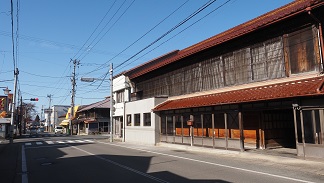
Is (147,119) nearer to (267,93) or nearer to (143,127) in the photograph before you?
(143,127)

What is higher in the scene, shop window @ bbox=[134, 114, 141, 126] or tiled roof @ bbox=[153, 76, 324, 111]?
tiled roof @ bbox=[153, 76, 324, 111]

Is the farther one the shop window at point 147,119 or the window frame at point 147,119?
the shop window at point 147,119

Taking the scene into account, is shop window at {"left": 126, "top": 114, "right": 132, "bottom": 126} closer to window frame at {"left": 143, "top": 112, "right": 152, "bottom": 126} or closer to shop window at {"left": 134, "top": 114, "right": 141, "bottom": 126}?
shop window at {"left": 134, "top": 114, "right": 141, "bottom": 126}

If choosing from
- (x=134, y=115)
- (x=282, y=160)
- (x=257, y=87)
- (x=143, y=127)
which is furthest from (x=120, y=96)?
(x=282, y=160)

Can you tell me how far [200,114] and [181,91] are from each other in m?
4.60

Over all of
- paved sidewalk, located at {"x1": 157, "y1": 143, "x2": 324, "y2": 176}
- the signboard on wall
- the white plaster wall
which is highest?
the signboard on wall

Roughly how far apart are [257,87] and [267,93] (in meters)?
2.25

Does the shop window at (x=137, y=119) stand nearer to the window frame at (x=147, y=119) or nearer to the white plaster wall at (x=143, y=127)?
the white plaster wall at (x=143, y=127)

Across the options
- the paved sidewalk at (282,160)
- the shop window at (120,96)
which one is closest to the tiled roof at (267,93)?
the paved sidewalk at (282,160)

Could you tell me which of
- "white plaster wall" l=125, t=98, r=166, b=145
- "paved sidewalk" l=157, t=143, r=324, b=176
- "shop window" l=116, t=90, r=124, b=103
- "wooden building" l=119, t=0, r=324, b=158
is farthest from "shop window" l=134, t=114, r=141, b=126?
"paved sidewalk" l=157, t=143, r=324, b=176

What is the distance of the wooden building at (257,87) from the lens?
43.8ft

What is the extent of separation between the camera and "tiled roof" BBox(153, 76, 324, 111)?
41.2ft

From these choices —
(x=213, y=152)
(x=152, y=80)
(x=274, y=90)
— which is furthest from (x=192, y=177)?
(x=152, y=80)

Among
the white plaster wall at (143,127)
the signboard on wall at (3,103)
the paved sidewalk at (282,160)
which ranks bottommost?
the paved sidewalk at (282,160)
